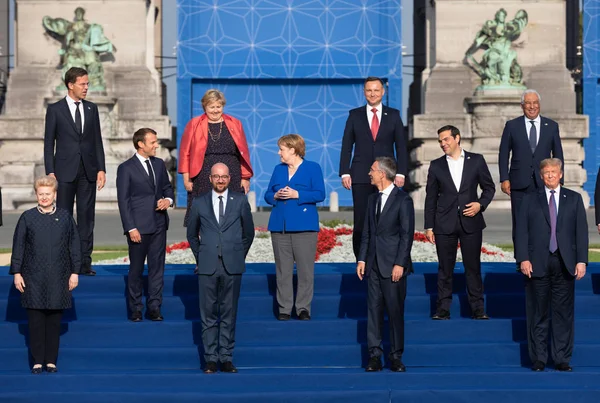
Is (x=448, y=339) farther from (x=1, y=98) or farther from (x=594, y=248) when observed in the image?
(x=1, y=98)

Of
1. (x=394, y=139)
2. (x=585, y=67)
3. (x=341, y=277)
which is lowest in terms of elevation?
(x=341, y=277)

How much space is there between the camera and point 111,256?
16062mm

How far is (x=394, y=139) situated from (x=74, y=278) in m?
3.47

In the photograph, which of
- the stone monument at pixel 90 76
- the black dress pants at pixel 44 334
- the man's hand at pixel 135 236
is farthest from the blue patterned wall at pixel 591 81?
the black dress pants at pixel 44 334

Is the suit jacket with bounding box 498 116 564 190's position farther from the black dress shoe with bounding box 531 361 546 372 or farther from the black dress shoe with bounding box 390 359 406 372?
the black dress shoe with bounding box 390 359 406 372

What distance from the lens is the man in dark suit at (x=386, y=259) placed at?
31.0 ft

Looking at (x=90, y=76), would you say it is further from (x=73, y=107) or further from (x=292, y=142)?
(x=292, y=142)

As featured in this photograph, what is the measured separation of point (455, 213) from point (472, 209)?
156mm

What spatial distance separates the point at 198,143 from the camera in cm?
1087

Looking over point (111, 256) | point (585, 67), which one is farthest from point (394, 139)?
point (585, 67)

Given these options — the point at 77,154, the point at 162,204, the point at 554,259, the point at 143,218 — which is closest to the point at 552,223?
the point at 554,259

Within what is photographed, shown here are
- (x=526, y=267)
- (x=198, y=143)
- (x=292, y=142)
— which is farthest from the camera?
(x=198, y=143)

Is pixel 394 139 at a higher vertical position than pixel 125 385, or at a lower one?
higher

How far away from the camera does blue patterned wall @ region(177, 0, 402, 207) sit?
100ft
